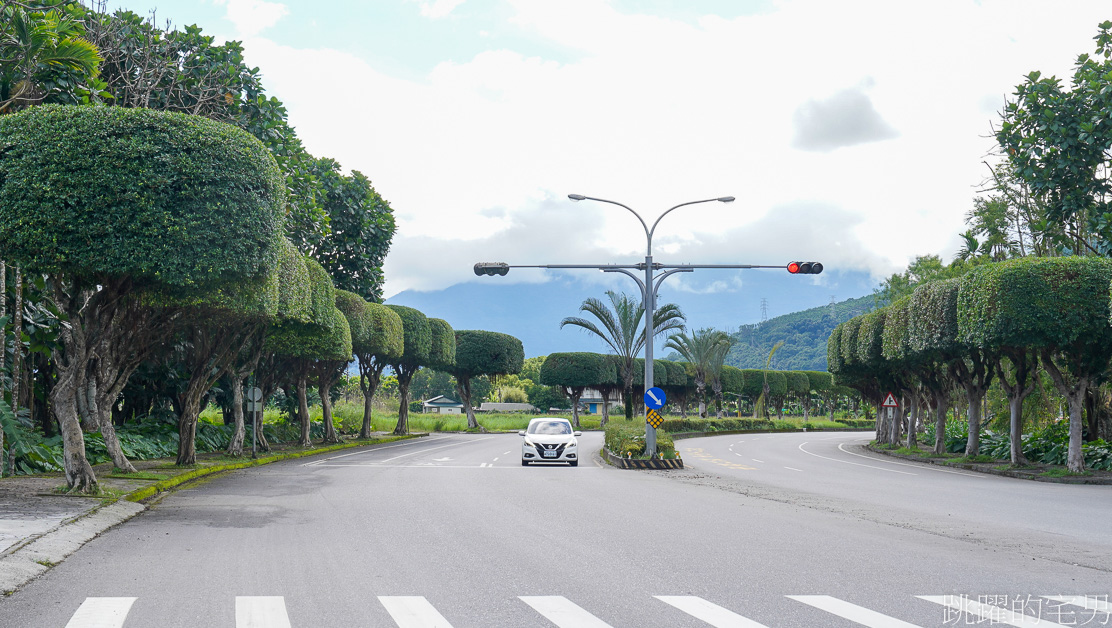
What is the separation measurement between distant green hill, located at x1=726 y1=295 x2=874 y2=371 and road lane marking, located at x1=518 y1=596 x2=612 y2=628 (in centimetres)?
16790

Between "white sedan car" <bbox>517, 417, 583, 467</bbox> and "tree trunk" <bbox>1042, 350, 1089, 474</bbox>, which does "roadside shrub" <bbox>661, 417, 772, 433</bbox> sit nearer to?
"white sedan car" <bbox>517, 417, 583, 467</bbox>

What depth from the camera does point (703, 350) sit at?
220 ft

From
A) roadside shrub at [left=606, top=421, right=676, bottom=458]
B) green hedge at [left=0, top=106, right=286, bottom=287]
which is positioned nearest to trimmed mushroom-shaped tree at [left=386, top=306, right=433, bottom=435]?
roadside shrub at [left=606, top=421, right=676, bottom=458]

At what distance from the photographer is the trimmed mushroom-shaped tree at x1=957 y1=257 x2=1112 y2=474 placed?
75.4 feet

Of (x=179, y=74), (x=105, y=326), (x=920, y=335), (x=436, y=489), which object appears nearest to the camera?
(x=105, y=326)

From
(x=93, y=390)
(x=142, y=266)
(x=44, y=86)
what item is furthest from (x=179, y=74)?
(x=142, y=266)

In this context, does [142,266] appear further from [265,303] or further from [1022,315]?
[1022,315]

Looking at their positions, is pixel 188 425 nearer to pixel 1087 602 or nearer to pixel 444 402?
pixel 1087 602

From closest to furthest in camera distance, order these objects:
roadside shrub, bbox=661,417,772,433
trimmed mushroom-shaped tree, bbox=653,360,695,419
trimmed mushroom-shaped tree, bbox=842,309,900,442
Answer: trimmed mushroom-shaped tree, bbox=842,309,900,442, roadside shrub, bbox=661,417,772,433, trimmed mushroom-shaped tree, bbox=653,360,695,419

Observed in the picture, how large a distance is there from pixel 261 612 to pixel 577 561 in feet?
11.2

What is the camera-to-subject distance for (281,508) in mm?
14219

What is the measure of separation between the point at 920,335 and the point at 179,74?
24.0 meters

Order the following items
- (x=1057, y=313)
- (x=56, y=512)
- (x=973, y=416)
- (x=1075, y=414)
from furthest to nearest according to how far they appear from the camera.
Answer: (x=973, y=416) < (x=1075, y=414) < (x=1057, y=313) < (x=56, y=512)

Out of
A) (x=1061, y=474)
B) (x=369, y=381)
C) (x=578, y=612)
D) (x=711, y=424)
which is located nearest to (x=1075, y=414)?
(x=1061, y=474)
